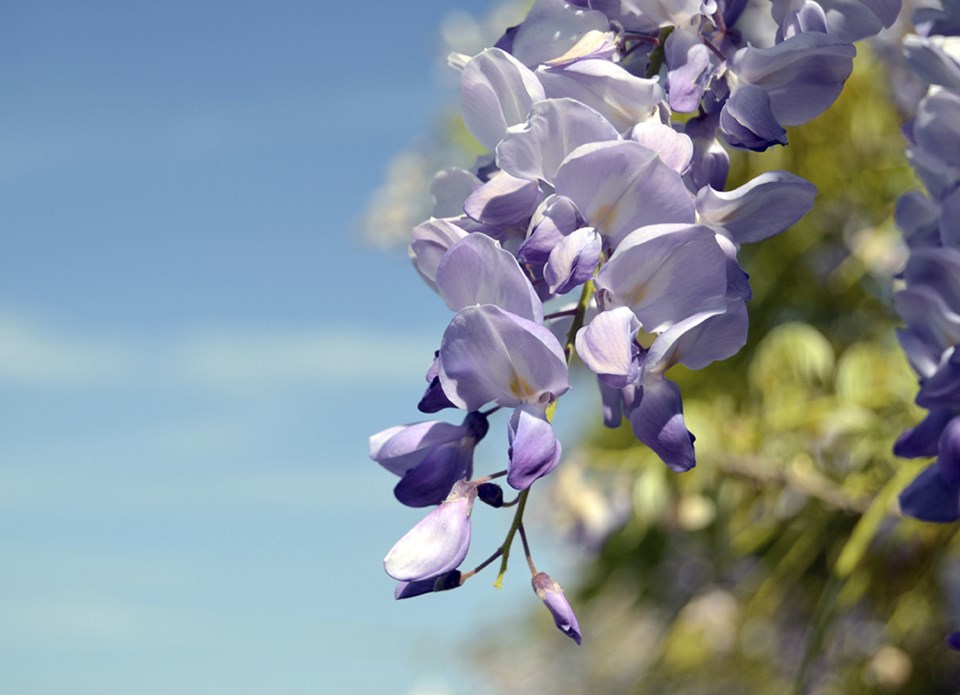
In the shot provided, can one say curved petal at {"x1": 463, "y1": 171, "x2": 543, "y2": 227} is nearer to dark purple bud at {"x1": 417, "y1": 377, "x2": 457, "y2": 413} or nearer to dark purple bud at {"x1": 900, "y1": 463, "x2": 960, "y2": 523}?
dark purple bud at {"x1": 417, "y1": 377, "x2": 457, "y2": 413}

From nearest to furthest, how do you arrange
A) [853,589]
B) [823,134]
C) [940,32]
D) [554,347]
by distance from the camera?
[554,347]
[940,32]
[853,589]
[823,134]

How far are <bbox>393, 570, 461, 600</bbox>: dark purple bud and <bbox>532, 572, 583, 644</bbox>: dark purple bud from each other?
3cm

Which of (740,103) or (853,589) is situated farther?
(853,589)

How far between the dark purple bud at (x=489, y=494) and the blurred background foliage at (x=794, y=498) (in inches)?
13.6

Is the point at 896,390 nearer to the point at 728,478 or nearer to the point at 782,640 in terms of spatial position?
the point at 728,478

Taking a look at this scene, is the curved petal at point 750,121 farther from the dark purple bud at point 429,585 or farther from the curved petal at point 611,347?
the dark purple bud at point 429,585

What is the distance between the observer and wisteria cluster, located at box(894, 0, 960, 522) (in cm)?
52

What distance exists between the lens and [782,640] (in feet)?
5.60

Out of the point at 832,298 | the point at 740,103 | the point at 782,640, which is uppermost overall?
the point at 832,298

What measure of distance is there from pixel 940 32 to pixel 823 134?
3.41 feet

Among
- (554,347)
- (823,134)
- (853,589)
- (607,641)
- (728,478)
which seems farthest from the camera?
(607,641)

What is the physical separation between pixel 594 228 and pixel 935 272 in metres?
0.22

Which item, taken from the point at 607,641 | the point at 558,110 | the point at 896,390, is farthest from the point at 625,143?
the point at 607,641

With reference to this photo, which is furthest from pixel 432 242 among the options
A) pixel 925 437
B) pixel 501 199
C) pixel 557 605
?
pixel 925 437
